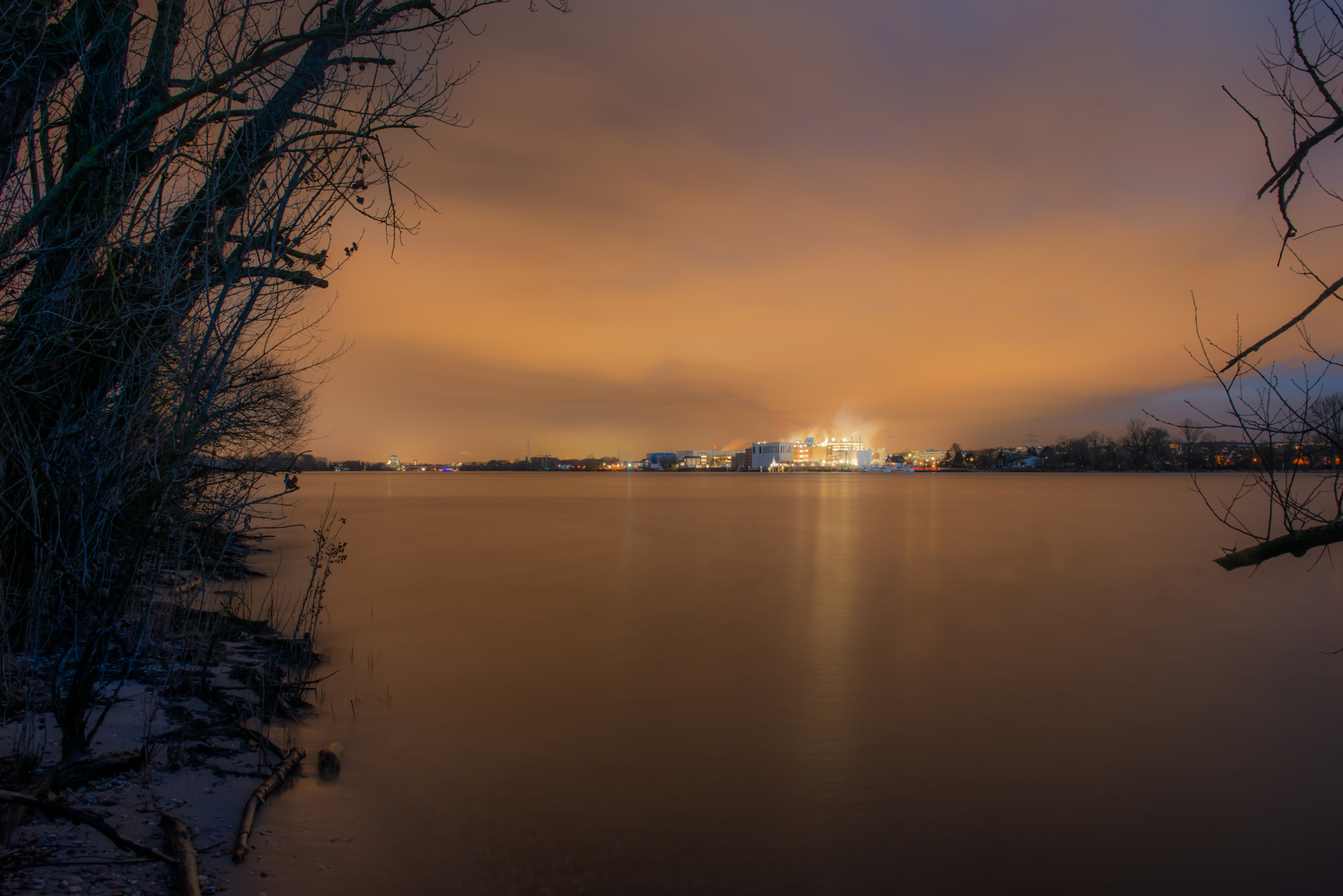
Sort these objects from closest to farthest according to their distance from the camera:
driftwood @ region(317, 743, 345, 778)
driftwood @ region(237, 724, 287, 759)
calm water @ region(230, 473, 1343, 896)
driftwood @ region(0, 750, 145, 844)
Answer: driftwood @ region(0, 750, 145, 844) → calm water @ region(230, 473, 1343, 896) → driftwood @ region(237, 724, 287, 759) → driftwood @ region(317, 743, 345, 778)

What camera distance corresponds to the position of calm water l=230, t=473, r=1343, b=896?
18.9ft

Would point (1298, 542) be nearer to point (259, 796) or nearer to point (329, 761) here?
point (259, 796)

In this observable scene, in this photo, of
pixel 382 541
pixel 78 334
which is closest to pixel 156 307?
pixel 78 334

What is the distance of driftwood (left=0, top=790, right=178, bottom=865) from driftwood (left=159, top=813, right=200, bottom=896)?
180 mm

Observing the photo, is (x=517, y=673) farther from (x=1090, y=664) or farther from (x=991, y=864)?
(x=1090, y=664)

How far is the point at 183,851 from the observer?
13.9 feet

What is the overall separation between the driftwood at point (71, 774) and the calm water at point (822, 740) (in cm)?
115

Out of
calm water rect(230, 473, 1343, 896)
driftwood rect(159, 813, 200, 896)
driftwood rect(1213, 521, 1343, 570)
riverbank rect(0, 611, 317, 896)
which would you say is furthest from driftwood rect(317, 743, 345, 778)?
driftwood rect(1213, 521, 1343, 570)

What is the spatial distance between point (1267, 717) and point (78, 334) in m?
13.4

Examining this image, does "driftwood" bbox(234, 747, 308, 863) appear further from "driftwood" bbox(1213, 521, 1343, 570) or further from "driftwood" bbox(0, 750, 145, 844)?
"driftwood" bbox(1213, 521, 1343, 570)

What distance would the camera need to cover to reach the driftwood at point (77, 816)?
11.0ft

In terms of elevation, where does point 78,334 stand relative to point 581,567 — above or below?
above

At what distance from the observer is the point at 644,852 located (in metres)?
5.88

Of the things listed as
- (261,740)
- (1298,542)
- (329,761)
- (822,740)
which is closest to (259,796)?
(261,740)
